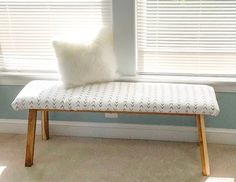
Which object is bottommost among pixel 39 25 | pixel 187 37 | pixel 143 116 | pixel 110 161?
pixel 110 161

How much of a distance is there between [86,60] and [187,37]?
0.72 metres

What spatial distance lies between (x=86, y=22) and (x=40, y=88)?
1.86ft

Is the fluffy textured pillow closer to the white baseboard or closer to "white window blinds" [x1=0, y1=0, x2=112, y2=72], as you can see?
"white window blinds" [x1=0, y1=0, x2=112, y2=72]

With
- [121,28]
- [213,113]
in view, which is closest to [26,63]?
[121,28]

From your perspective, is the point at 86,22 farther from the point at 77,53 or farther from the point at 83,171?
the point at 83,171

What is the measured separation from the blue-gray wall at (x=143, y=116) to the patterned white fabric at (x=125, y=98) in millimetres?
258

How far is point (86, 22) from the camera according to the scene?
2.64m

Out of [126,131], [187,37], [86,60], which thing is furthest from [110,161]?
[187,37]

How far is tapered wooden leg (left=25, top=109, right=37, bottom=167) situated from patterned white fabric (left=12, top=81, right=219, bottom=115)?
0.07 m

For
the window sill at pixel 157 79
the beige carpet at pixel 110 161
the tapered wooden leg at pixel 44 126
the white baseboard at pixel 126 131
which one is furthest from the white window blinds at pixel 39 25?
the beige carpet at pixel 110 161

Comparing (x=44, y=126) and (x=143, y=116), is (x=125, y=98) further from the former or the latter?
(x=44, y=126)

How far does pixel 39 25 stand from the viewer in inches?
106

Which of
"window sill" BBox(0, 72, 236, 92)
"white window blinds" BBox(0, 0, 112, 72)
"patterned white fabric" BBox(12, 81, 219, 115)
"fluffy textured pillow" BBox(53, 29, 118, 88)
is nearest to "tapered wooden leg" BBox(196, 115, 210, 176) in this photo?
"patterned white fabric" BBox(12, 81, 219, 115)

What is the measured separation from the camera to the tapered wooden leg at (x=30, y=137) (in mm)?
2471
